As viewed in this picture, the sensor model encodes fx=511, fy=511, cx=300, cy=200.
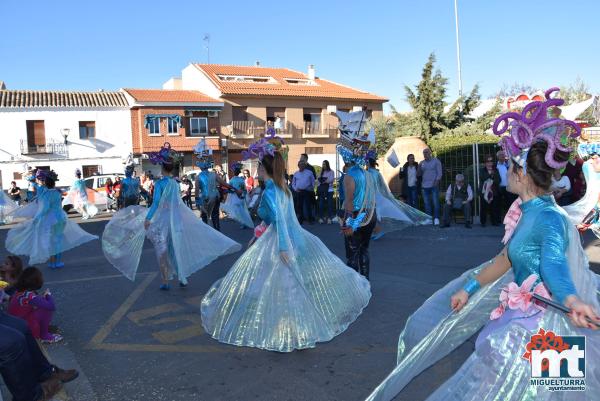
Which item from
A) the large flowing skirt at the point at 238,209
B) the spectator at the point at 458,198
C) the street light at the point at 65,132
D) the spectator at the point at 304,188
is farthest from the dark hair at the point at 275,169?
the street light at the point at 65,132

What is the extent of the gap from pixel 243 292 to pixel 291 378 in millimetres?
1006

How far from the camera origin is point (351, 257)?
6.11 metres

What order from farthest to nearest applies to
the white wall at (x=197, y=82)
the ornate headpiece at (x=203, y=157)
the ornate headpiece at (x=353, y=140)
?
the white wall at (x=197, y=82) → the ornate headpiece at (x=203, y=157) → the ornate headpiece at (x=353, y=140)

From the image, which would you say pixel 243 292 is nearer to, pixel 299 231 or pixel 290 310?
pixel 290 310

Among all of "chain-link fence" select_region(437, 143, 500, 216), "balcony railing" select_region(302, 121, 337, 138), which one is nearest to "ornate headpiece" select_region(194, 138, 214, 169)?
"chain-link fence" select_region(437, 143, 500, 216)

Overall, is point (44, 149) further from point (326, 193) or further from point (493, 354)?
point (493, 354)

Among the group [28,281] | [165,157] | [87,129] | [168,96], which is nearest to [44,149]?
[87,129]

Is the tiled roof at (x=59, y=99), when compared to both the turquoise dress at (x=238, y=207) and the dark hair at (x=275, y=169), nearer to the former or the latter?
the turquoise dress at (x=238, y=207)

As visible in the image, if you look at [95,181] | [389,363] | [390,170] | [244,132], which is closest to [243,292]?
[389,363]

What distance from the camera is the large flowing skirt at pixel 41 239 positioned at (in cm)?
876

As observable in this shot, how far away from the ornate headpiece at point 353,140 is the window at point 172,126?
30792mm

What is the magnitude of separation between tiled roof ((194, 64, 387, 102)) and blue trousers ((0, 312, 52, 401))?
34723 millimetres

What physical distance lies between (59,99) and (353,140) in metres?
33.4

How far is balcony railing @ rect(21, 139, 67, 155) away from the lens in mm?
32656
